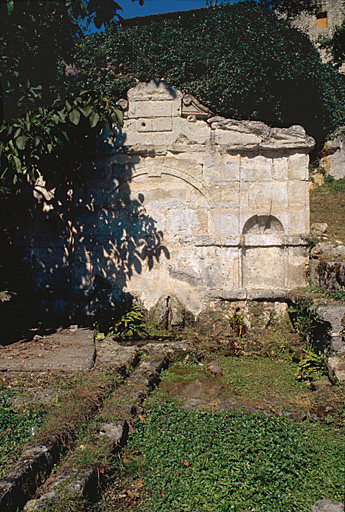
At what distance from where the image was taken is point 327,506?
9.61 ft

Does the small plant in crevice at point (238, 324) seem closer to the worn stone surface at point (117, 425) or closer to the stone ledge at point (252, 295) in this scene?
the stone ledge at point (252, 295)

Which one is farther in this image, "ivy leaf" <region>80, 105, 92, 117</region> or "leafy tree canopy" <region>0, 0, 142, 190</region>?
"ivy leaf" <region>80, 105, 92, 117</region>

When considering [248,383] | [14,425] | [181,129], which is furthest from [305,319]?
[14,425]

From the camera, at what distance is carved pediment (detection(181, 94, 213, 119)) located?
779 centimetres

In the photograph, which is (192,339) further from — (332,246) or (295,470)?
(295,470)

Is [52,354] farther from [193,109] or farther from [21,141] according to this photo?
[193,109]

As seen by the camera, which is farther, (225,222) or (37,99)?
(225,222)

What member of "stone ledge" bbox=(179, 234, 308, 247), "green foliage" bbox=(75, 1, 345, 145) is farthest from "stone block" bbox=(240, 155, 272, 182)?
"green foliage" bbox=(75, 1, 345, 145)

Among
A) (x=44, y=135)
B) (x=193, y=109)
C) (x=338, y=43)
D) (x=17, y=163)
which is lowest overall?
(x=17, y=163)

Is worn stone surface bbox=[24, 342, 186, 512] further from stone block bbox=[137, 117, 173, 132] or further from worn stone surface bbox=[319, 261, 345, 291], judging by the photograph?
stone block bbox=[137, 117, 173, 132]

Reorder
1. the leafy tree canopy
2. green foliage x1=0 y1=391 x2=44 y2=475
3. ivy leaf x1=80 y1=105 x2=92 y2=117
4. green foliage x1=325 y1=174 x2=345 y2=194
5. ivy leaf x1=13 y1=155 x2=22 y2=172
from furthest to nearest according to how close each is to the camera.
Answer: green foliage x1=325 y1=174 x2=345 y2=194, ivy leaf x1=80 y1=105 x2=92 y2=117, the leafy tree canopy, ivy leaf x1=13 y1=155 x2=22 y2=172, green foliage x1=0 y1=391 x2=44 y2=475

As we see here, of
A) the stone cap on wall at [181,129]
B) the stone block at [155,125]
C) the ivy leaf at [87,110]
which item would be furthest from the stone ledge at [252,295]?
the ivy leaf at [87,110]

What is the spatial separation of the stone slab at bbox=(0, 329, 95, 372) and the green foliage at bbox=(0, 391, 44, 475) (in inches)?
40.2

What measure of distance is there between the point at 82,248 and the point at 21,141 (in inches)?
107
